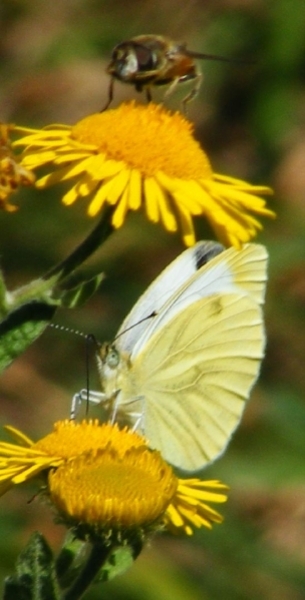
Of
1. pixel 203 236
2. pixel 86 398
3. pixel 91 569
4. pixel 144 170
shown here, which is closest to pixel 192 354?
pixel 86 398

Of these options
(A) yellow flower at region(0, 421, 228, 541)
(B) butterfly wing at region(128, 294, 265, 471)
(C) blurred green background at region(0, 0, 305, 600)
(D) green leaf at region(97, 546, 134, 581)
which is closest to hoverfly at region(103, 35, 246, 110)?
(B) butterfly wing at region(128, 294, 265, 471)

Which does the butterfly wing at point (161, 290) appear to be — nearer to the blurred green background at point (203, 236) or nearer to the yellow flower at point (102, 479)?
the yellow flower at point (102, 479)

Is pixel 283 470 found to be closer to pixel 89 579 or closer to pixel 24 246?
pixel 24 246

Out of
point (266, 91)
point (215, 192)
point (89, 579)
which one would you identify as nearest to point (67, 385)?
point (266, 91)

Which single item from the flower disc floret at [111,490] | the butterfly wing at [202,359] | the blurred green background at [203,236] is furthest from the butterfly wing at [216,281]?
the blurred green background at [203,236]

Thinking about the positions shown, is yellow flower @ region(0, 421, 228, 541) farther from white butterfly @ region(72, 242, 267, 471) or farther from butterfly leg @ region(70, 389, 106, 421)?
white butterfly @ region(72, 242, 267, 471)
